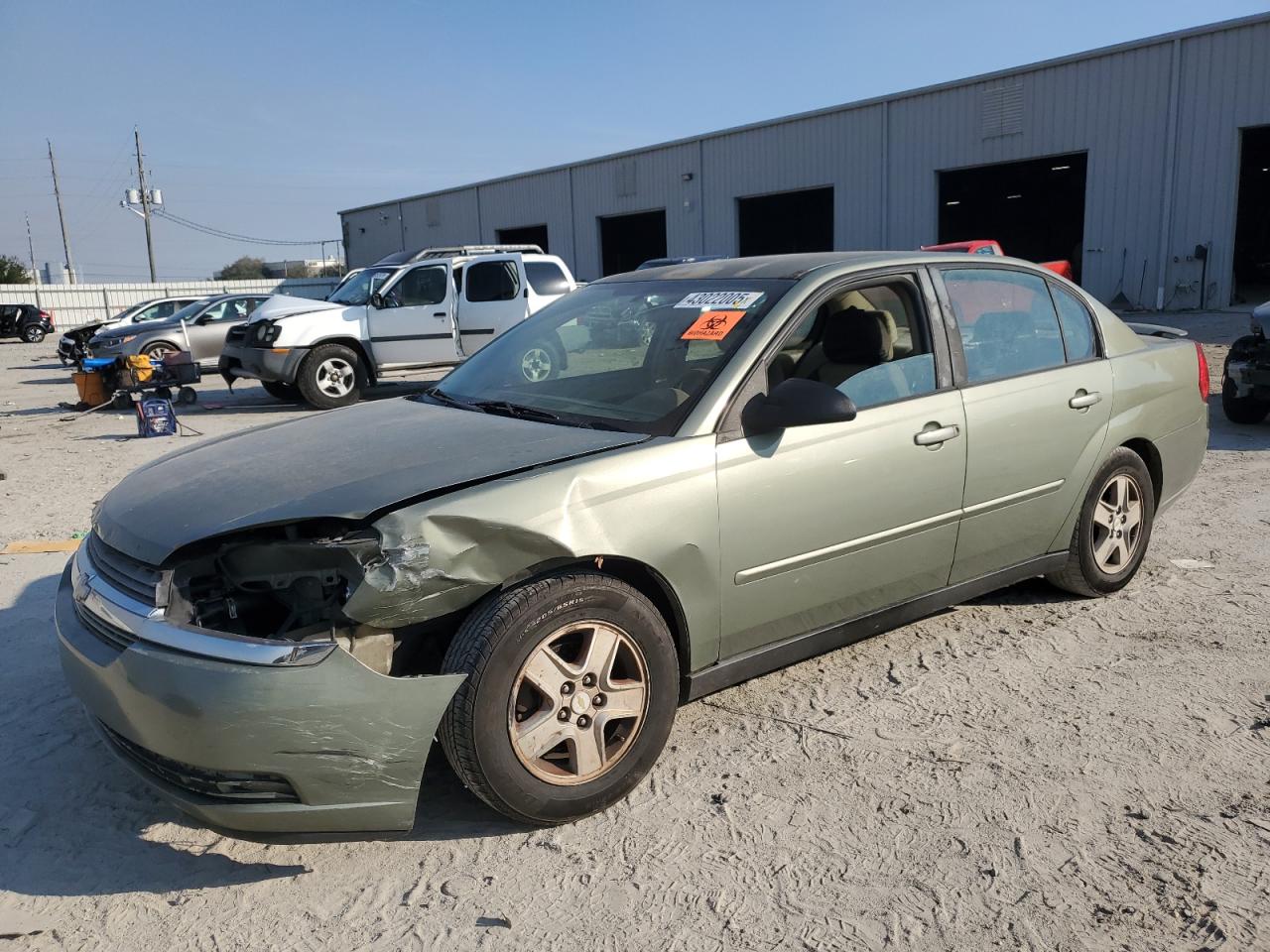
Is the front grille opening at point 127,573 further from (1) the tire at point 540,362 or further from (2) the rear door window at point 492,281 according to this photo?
(2) the rear door window at point 492,281

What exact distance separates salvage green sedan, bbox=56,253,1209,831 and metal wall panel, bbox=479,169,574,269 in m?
33.1

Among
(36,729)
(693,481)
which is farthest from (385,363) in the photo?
(693,481)

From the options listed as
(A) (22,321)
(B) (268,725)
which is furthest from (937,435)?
(A) (22,321)

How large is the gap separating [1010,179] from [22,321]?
111 feet

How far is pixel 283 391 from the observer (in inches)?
531

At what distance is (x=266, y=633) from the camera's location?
2.94 meters

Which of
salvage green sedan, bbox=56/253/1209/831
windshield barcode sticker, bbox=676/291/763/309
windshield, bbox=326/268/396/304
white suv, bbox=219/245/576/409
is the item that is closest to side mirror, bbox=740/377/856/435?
salvage green sedan, bbox=56/253/1209/831

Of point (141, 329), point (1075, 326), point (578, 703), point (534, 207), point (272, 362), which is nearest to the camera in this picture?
point (578, 703)

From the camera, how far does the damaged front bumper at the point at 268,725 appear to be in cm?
250

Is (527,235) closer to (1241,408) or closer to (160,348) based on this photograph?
(160,348)

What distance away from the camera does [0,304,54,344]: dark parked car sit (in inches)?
1399

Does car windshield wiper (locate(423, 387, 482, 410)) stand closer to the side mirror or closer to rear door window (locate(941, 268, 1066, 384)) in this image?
the side mirror

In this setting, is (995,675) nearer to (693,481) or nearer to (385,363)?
(693,481)

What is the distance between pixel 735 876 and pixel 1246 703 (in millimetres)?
2182
